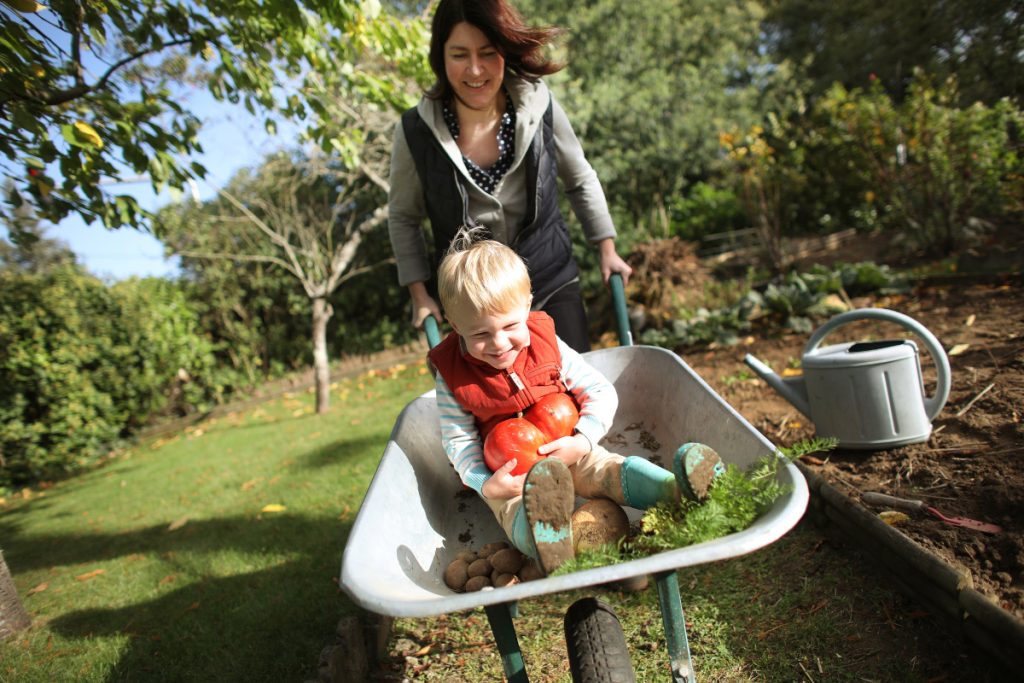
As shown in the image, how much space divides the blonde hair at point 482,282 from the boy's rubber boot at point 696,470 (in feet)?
1.89

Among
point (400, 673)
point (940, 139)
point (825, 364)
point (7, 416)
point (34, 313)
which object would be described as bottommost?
point (400, 673)

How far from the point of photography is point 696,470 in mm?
1149

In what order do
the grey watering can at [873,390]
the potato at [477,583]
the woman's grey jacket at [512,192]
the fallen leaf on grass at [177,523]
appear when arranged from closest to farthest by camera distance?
the potato at [477,583] → the woman's grey jacket at [512,192] → the grey watering can at [873,390] → the fallen leaf on grass at [177,523]

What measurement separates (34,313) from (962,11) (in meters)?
13.2

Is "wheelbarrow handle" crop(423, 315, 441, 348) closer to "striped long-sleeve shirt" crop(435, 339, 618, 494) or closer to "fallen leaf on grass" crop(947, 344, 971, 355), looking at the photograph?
"striped long-sleeve shirt" crop(435, 339, 618, 494)

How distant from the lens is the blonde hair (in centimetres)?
149

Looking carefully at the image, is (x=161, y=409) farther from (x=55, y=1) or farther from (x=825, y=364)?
(x=825, y=364)

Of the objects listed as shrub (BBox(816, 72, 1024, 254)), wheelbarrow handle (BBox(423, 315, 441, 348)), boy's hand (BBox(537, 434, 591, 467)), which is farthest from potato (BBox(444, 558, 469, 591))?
shrub (BBox(816, 72, 1024, 254))

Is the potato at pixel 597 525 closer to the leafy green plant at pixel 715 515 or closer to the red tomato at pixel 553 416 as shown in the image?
the leafy green plant at pixel 715 515

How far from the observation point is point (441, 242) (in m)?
2.17

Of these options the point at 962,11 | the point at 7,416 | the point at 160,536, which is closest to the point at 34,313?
the point at 7,416

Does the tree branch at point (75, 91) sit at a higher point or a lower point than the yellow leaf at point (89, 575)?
higher

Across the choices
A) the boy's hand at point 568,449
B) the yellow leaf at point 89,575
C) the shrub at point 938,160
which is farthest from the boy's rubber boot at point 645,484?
the shrub at point 938,160

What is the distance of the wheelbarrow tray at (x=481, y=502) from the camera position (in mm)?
953
